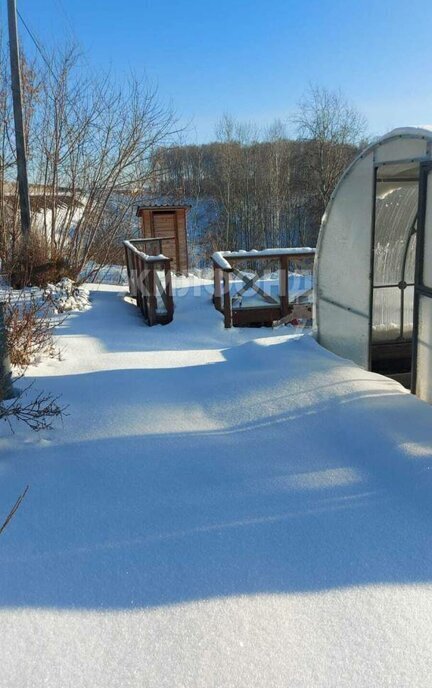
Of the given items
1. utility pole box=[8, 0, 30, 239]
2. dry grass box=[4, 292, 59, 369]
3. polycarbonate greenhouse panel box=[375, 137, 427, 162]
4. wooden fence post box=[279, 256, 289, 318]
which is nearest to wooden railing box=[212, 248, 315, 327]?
wooden fence post box=[279, 256, 289, 318]

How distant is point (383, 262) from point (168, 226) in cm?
1415

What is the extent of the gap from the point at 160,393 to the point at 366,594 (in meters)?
2.58

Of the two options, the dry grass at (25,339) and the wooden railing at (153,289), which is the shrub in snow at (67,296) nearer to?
the wooden railing at (153,289)

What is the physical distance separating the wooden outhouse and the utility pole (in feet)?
27.4

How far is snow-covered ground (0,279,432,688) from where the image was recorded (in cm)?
173

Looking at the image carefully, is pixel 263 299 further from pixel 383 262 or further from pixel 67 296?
pixel 383 262

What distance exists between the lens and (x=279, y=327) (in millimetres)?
10188

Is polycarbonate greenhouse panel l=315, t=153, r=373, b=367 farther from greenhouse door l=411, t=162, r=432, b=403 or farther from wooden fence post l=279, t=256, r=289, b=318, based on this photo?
wooden fence post l=279, t=256, r=289, b=318

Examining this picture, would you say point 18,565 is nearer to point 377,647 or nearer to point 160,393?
point 377,647

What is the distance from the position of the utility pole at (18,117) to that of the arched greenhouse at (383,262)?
271 inches

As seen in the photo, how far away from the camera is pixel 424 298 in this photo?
3.95 metres

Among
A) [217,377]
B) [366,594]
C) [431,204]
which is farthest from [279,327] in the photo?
[366,594]

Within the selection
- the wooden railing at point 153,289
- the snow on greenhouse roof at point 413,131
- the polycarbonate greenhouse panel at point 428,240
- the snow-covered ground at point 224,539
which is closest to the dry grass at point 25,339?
the snow-covered ground at point 224,539

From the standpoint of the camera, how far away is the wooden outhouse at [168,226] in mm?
19250
